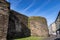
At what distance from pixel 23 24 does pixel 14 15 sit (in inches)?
101

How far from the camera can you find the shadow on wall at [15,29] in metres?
12.8

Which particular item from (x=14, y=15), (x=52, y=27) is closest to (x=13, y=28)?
(x=14, y=15)

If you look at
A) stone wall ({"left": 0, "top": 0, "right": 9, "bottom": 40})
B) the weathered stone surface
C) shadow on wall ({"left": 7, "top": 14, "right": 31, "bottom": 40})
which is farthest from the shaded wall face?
stone wall ({"left": 0, "top": 0, "right": 9, "bottom": 40})

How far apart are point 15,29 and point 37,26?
4475 mm

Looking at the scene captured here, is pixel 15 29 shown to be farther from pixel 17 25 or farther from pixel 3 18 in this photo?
pixel 3 18

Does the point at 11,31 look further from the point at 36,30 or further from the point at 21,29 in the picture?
the point at 36,30

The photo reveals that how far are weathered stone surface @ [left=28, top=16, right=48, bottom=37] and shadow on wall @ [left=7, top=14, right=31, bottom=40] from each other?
1031 mm

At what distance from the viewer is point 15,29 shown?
14.1 meters

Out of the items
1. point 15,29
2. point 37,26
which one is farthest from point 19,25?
point 37,26

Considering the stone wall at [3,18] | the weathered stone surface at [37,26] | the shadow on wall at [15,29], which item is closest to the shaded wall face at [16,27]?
the shadow on wall at [15,29]

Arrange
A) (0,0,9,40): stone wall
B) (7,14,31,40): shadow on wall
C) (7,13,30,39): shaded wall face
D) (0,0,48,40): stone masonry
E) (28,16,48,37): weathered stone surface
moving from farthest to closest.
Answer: (28,16,48,37): weathered stone surface < (7,13,30,39): shaded wall face < (7,14,31,40): shadow on wall < (0,0,48,40): stone masonry < (0,0,9,40): stone wall

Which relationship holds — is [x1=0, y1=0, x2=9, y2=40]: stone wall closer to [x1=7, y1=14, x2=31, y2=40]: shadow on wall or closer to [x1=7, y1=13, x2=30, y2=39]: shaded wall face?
[x1=7, y1=14, x2=31, y2=40]: shadow on wall

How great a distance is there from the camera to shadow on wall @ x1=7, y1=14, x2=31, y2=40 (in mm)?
12823

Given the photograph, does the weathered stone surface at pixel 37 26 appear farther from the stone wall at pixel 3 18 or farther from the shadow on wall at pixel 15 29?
the stone wall at pixel 3 18
